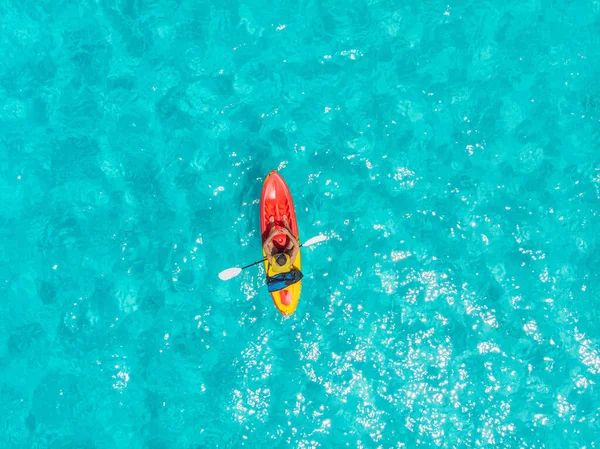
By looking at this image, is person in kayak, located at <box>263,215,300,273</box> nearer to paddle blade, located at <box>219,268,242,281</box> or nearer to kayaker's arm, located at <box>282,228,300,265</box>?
kayaker's arm, located at <box>282,228,300,265</box>

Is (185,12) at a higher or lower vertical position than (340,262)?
higher

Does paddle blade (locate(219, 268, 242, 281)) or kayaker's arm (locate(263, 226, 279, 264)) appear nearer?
kayaker's arm (locate(263, 226, 279, 264))

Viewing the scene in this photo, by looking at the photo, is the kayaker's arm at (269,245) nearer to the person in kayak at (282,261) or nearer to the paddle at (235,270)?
the person in kayak at (282,261)

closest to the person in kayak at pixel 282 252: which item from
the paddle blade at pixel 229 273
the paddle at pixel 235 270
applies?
the paddle at pixel 235 270

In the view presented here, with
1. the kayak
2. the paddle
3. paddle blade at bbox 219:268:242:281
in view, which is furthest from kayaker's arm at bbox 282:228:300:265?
paddle blade at bbox 219:268:242:281

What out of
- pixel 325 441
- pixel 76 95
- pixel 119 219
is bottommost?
pixel 325 441

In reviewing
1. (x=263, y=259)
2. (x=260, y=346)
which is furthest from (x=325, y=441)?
(x=263, y=259)

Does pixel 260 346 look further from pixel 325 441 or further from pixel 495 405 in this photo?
pixel 495 405
